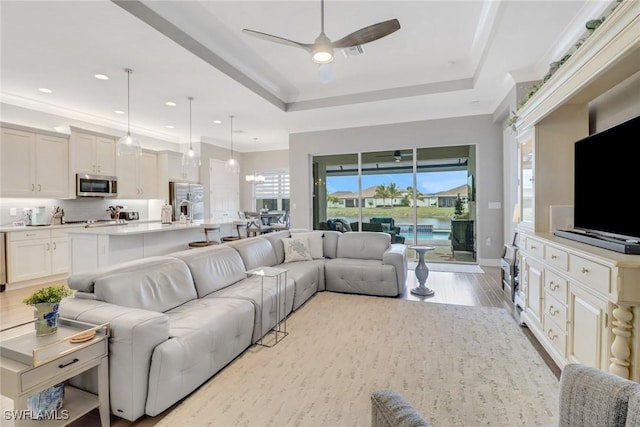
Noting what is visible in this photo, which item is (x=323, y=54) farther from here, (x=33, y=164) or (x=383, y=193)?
(x=33, y=164)

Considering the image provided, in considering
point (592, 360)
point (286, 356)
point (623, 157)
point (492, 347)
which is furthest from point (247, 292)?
point (623, 157)

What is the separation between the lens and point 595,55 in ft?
6.17

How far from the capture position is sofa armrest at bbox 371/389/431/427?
2.59ft

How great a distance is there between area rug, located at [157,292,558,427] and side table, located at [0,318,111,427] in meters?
0.46

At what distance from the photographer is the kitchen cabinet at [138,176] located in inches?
262

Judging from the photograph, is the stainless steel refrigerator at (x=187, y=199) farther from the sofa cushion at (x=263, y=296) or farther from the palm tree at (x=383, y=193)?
the sofa cushion at (x=263, y=296)

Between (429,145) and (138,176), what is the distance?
256 inches

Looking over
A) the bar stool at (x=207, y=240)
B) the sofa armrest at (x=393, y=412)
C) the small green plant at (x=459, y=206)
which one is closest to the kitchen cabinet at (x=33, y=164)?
the bar stool at (x=207, y=240)

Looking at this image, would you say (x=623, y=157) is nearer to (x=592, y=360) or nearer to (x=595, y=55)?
(x=595, y=55)

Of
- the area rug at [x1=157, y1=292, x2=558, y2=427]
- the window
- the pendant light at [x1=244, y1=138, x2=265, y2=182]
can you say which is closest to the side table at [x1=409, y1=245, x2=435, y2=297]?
the area rug at [x1=157, y1=292, x2=558, y2=427]

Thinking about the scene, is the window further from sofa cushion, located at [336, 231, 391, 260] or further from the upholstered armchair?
the upholstered armchair

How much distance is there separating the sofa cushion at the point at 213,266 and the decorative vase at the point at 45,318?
1.17 meters

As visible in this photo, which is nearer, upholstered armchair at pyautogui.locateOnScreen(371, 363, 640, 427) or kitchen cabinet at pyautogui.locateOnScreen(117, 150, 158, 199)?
upholstered armchair at pyautogui.locateOnScreen(371, 363, 640, 427)

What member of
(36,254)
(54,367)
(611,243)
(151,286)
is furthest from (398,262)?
(36,254)
